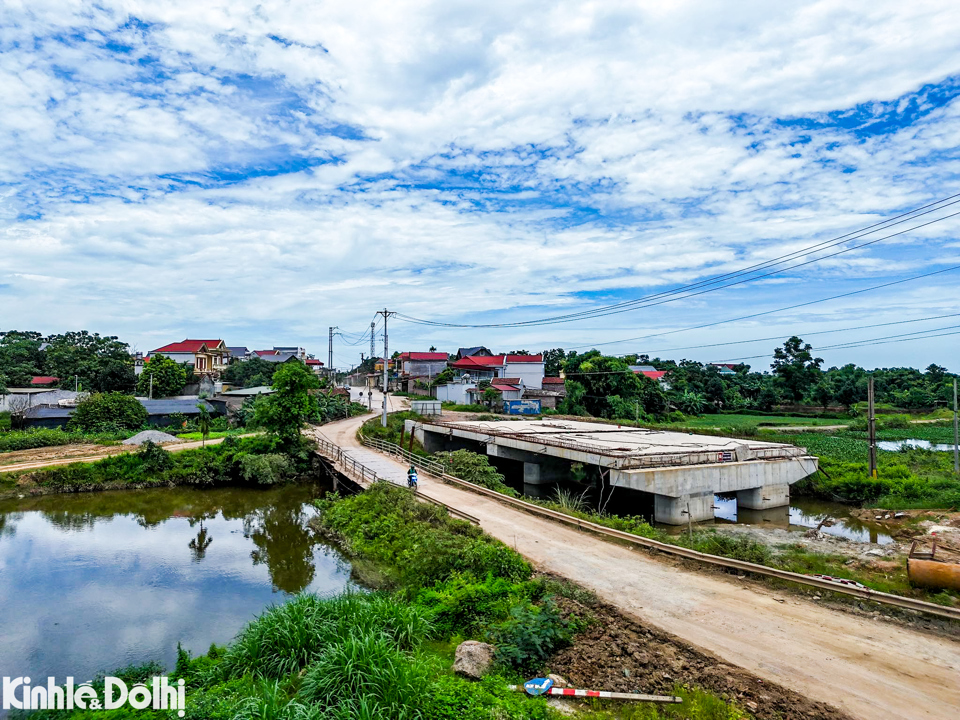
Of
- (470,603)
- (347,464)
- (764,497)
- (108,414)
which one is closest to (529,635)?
(470,603)

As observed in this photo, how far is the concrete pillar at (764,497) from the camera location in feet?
71.4

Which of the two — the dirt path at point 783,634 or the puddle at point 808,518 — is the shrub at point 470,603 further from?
the puddle at point 808,518

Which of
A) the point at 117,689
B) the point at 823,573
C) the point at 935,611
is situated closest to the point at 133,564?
the point at 117,689

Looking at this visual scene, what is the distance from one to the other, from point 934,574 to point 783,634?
3.80 m

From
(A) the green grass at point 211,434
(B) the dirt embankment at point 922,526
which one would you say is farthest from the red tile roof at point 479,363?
(B) the dirt embankment at point 922,526

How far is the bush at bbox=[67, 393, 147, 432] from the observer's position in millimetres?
36406

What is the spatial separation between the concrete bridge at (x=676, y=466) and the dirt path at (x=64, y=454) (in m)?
18.4

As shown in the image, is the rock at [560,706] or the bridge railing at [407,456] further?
the bridge railing at [407,456]

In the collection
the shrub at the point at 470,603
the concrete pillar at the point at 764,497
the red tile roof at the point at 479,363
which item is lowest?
the concrete pillar at the point at 764,497

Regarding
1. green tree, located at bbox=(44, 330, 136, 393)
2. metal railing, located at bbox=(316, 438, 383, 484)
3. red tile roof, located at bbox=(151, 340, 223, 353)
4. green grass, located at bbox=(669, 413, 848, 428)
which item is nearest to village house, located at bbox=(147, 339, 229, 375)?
red tile roof, located at bbox=(151, 340, 223, 353)

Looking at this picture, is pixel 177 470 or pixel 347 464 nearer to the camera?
pixel 347 464

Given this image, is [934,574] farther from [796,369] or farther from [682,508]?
[796,369]

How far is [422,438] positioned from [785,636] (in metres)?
28.1

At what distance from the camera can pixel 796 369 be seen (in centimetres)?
6222
